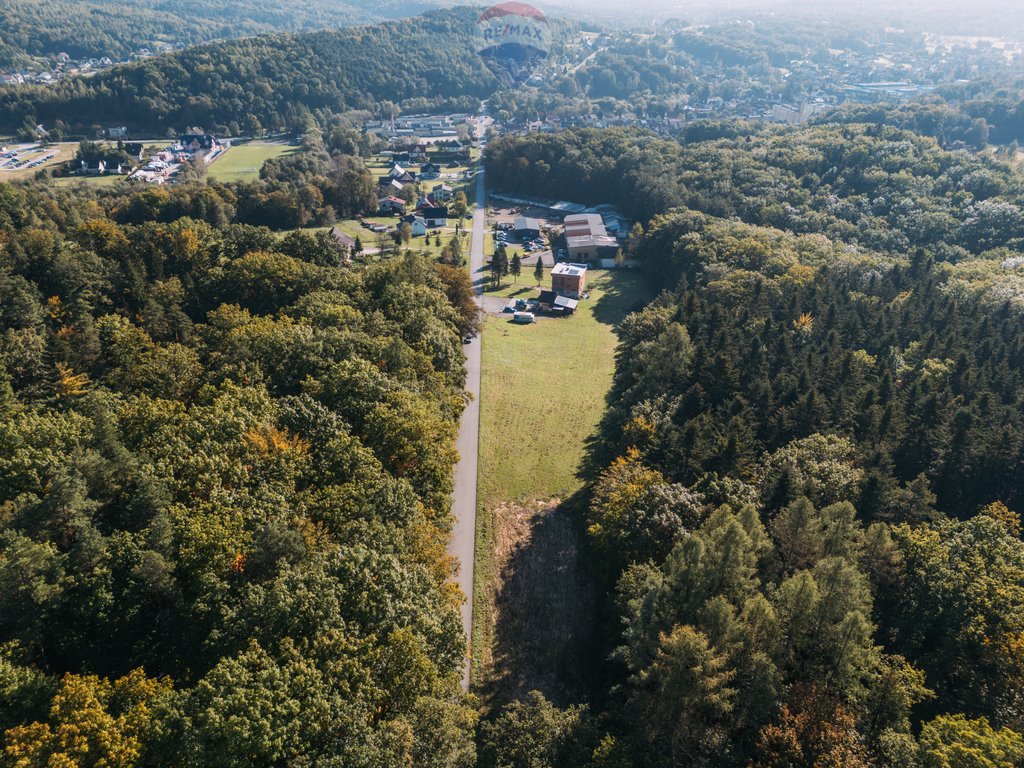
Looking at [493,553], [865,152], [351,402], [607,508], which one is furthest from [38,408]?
[865,152]

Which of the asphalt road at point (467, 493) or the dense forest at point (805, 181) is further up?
the dense forest at point (805, 181)

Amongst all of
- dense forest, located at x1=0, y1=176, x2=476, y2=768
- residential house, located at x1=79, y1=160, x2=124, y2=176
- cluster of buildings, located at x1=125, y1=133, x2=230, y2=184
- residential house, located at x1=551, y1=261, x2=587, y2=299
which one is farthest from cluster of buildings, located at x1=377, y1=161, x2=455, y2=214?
dense forest, located at x1=0, y1=176, x2=476, y2=768

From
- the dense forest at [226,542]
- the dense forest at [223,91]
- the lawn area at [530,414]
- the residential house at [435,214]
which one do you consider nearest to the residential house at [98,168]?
the dense forest at [223,91]

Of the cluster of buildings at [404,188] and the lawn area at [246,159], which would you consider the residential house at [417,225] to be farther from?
the lawn area at [246,159]

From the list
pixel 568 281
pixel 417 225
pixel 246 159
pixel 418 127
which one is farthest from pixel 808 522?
pixel 418 127

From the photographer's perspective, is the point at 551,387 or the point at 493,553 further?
the point at 551,387

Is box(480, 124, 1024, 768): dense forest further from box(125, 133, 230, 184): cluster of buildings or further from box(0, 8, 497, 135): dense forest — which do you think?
box(0, 8, 497, 135): dense forest

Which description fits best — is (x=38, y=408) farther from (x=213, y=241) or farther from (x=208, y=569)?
(x=213, y=241)
